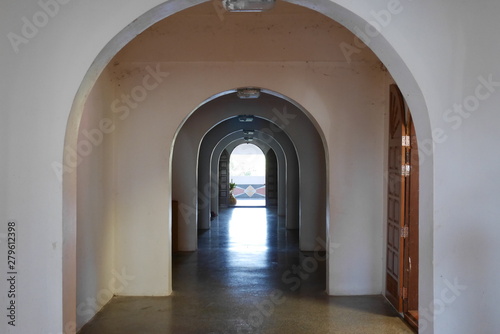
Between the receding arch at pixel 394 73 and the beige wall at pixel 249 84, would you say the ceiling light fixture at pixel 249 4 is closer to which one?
the receding arch at pixel 394 73

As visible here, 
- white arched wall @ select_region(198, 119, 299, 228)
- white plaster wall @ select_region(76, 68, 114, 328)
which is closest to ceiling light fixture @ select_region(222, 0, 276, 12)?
white plaster wall @ select_region(76, 68, 114, 328)

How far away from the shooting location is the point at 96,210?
19.6 ft

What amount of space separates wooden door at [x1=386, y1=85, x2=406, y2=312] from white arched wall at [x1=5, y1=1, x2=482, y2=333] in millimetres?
2330

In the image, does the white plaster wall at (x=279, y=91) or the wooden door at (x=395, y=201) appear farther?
the white plaster wall at (x=279, y=91)

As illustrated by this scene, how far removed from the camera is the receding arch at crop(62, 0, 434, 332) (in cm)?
342

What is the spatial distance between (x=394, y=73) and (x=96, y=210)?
4.05 m

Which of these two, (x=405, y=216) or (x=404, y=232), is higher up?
(x=405, y=216)

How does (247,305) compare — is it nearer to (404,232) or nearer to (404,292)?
(404,292)

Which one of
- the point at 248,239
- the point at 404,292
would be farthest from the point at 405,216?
the point at 248,239

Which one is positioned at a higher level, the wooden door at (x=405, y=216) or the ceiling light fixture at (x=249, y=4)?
the ceiling light fixture at (x=249, y=4)

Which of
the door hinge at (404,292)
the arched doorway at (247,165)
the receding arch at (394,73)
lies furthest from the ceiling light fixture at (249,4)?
the arched doorway at (247,165)

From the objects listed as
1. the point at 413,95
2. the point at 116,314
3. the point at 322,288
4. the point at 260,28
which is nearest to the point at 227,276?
the point at 322,288

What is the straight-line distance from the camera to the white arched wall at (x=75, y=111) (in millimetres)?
3344

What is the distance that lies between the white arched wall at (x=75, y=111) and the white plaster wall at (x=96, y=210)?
6.59 feet
